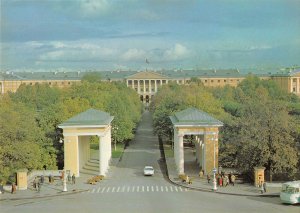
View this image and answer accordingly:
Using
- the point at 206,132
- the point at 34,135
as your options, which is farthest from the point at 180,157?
the point at 34,135

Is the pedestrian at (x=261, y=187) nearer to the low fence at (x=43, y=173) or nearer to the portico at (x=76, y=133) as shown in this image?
the portico at (x=76, y=133)

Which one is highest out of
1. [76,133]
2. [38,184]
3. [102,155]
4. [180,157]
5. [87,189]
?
[76,133]

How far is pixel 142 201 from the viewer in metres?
40.2

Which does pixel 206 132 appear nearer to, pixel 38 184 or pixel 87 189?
pixel 87 189

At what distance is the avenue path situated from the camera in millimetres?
37031

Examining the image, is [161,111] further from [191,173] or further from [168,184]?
[168,184]

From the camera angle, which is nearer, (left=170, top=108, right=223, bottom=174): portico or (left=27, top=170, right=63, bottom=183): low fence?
(left=27, top=170, right=63, bottom=183): low fence

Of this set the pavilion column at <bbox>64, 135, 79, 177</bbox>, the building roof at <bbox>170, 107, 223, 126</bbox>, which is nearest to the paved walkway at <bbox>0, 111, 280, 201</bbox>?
the pavilion column at <bbox>64, 135, 79, 177</bbox>

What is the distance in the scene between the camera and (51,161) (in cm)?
5734

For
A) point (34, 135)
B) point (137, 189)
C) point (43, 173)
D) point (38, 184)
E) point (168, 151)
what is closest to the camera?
point (38, 184)

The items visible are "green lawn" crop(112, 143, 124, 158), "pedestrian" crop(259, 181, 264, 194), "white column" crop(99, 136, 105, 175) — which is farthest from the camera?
"green lawn" crop(112, 143, 124, 158)

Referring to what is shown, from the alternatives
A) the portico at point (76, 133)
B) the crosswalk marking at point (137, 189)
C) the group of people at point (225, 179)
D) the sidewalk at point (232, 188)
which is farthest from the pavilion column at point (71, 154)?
the group of people at point (225, 179)

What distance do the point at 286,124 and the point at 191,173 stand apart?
39.4 ft

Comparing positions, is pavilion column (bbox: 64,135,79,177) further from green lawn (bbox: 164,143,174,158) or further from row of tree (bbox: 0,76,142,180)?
green lawn (bbox: 164,143,174,158)
